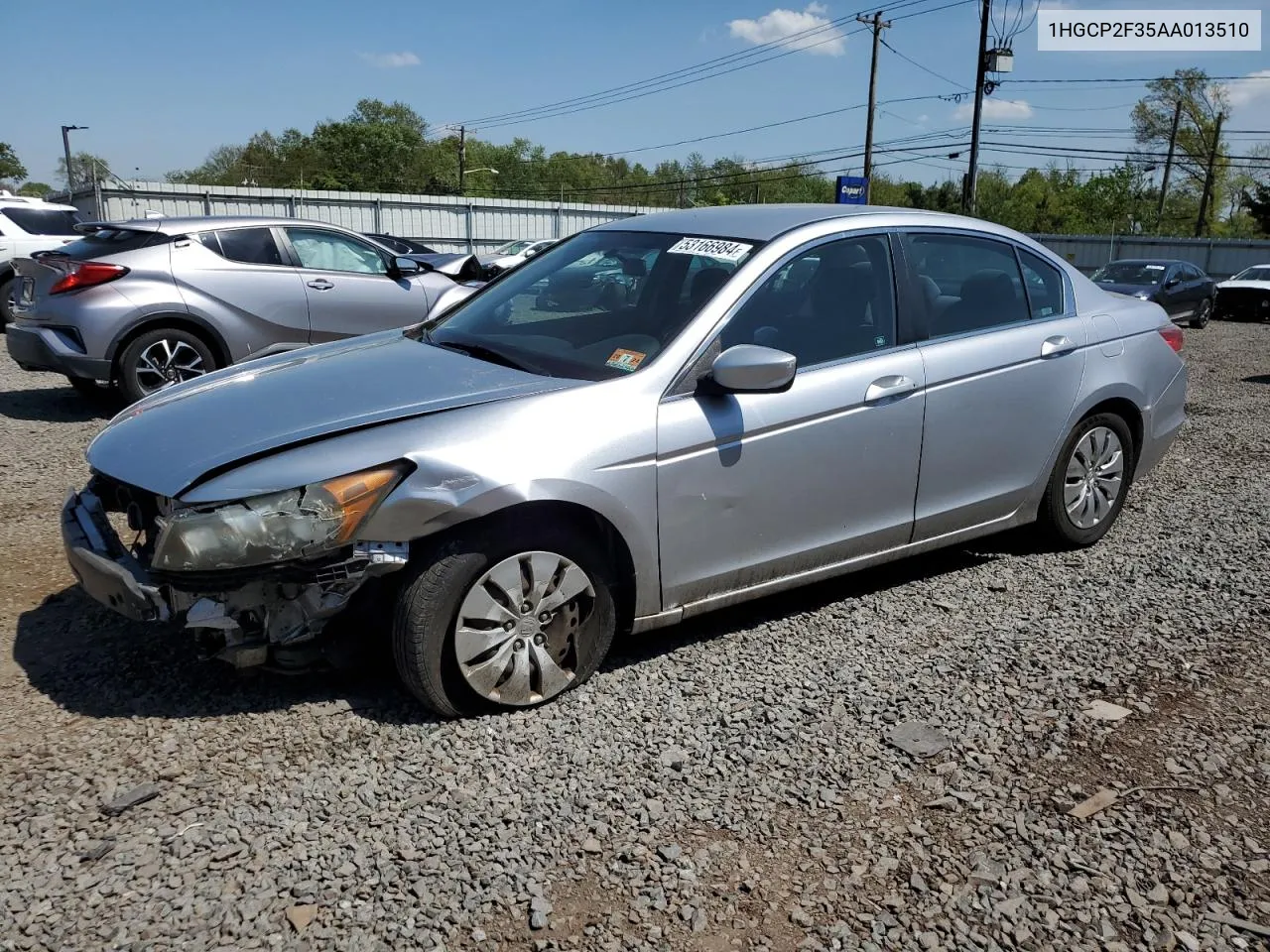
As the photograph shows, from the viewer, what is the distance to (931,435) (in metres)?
4.16

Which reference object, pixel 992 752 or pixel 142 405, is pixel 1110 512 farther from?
pixel 142 405

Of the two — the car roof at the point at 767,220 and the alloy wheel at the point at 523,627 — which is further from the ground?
the car roof at the point at 767,220

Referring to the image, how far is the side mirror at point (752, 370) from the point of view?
3.44m

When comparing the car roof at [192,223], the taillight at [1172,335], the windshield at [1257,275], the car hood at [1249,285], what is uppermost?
the car roof at [192,223]

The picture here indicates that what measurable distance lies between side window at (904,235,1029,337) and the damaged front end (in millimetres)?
2440

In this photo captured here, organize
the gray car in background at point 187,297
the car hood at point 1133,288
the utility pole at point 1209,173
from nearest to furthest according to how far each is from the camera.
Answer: the gray car in background at point 187,297
the car hood at point 1133,288
the utility pole at point 1209,173

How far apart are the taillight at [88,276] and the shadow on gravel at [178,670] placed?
14.3 feet

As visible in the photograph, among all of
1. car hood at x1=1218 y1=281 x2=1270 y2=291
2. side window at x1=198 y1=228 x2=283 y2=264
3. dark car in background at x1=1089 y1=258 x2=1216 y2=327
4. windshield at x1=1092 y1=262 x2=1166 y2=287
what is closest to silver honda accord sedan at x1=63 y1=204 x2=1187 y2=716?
side window at x1=198 y1=228 x2=283 y2=264

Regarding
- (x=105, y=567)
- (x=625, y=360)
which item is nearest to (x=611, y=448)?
(x=625, y=360)

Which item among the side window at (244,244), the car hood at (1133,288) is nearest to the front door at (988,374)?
the side window at (244,244)

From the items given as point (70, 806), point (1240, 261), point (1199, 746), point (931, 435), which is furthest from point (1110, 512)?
point (1240, 261)

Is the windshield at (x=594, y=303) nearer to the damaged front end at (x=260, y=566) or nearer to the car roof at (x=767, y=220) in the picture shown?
the car roof at (x=767, y=220)

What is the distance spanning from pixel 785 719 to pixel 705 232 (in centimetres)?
199

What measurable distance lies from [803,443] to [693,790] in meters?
1.36
